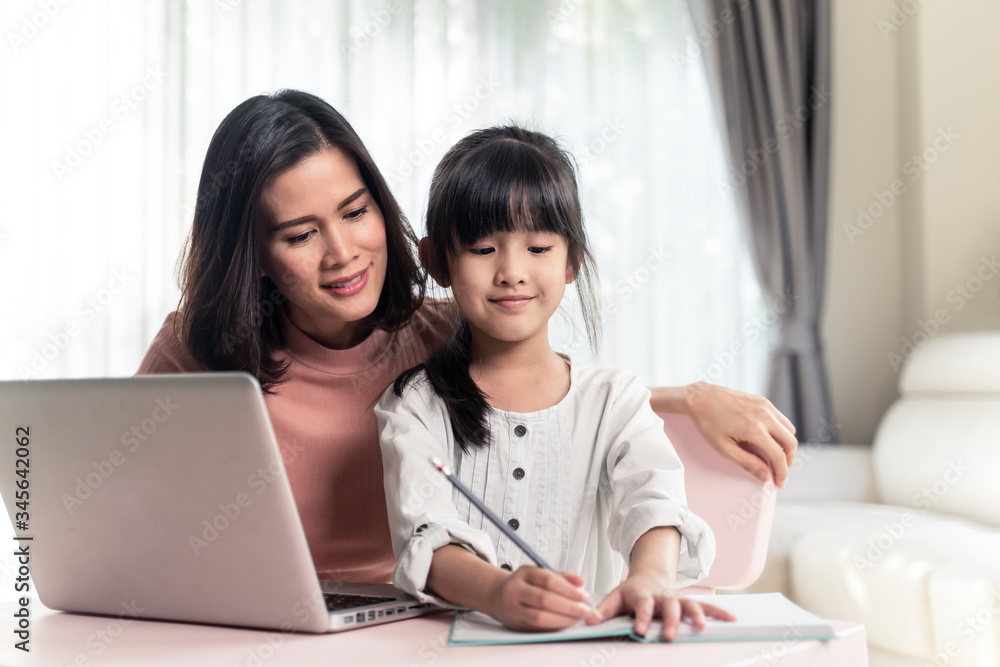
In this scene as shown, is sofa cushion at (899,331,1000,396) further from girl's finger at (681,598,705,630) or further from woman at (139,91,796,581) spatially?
girl's finger at (681,598,705,630)

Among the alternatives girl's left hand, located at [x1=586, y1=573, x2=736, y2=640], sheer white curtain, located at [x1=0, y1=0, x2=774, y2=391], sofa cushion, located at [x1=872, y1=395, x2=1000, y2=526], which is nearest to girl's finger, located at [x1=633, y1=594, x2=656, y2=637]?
girl's left hand, located at [x1=586, y1=573, x2=736, y2=640]

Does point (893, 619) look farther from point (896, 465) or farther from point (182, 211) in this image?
point (182, 211)

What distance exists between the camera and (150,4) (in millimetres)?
2641

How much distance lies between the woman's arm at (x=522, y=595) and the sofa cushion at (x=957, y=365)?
2242mm

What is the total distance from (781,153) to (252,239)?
8.83 ft

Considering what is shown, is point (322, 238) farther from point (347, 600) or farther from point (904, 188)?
point (904, 188)

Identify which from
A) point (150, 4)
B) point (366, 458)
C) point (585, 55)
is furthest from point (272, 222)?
point (585, 55)

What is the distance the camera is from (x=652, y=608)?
606mm

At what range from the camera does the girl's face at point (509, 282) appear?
89cm

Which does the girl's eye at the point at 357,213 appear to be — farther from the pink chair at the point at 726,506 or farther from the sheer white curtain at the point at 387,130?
the sheer white curtain at the point at 387,130

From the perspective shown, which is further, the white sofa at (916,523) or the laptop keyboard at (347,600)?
the white sofa at (916,523)

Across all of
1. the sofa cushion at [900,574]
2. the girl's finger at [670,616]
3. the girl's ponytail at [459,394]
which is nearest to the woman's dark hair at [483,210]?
the girl's ponytail at [459,394]

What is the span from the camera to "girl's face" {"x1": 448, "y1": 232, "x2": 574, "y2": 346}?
892 mm

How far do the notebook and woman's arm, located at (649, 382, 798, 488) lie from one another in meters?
0.28
